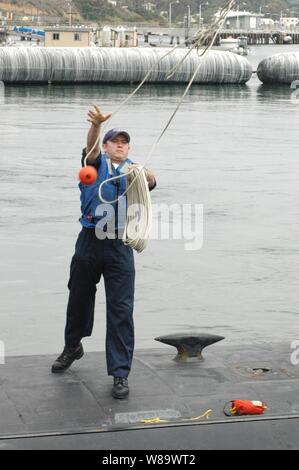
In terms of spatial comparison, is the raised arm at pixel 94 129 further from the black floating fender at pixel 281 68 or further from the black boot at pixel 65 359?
the black floating fender at pixel 281 68

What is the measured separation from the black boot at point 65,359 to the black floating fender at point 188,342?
0.77 meters

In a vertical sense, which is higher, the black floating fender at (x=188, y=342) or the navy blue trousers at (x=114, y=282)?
Answer: the navy blue trousers at (x=114, y=282)

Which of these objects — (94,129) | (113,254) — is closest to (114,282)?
(113,254)

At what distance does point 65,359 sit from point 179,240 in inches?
493

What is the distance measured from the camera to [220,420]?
7.44 meters

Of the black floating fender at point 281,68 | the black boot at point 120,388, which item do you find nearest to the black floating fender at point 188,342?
the black boot at point 120,388

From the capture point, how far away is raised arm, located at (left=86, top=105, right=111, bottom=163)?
312 inches

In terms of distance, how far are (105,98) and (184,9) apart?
142 metres

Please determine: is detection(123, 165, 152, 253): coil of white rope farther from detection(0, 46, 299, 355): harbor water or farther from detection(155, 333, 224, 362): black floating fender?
detection(0, 46, 299, 355): harbor water

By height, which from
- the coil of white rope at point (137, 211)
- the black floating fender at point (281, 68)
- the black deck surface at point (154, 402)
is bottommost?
the black floating fender at point (281, 68)

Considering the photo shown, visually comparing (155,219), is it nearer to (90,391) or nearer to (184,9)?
(90,391)

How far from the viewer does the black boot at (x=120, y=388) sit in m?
8.07

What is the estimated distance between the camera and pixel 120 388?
810 centimetres
